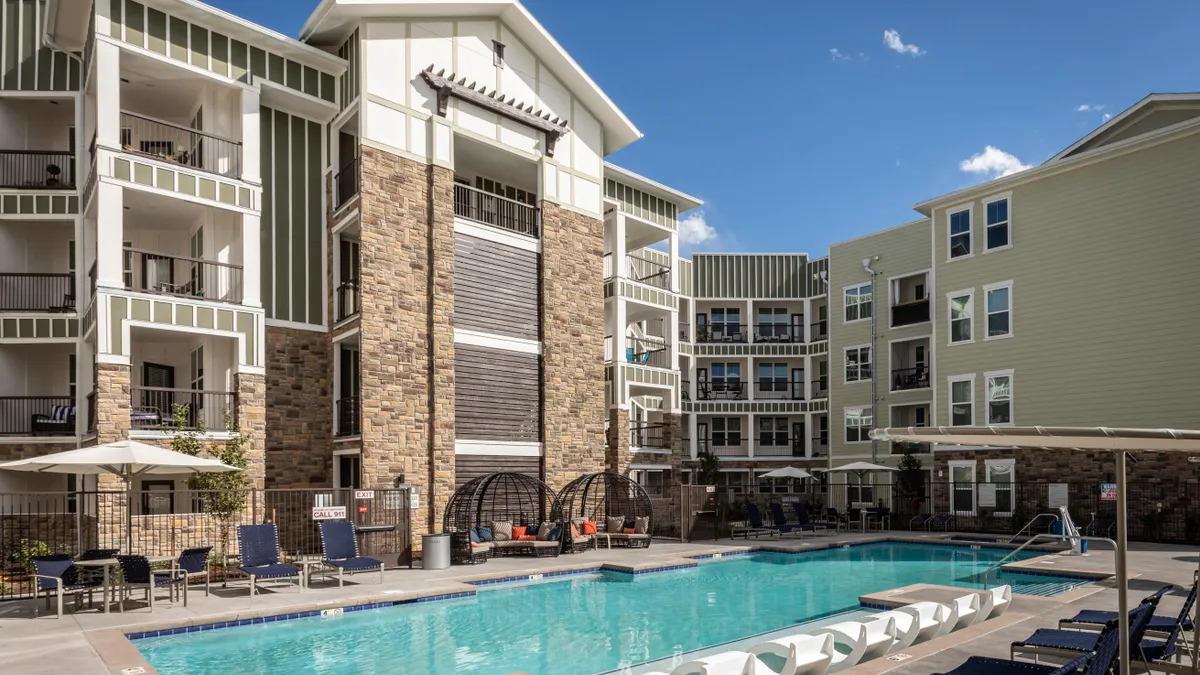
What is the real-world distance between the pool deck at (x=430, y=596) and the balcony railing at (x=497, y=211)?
9.26 m

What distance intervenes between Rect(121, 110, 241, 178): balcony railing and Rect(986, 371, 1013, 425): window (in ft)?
75.8

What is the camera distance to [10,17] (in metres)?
20.8

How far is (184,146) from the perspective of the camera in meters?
21.9

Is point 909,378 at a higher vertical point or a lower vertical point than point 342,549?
higher

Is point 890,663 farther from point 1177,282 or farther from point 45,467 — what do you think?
point 1177,282

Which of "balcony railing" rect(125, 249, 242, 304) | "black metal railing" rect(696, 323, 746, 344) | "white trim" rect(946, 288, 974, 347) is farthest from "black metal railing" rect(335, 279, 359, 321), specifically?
"black metal railing" rect(696, 323, 746, 344)

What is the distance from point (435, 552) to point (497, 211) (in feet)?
33.9

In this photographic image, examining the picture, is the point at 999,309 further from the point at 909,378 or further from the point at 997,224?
the point at 909,378

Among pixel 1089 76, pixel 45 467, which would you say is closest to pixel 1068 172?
pixel 1089 76

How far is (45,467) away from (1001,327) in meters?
26.2

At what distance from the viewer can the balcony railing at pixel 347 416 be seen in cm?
2108

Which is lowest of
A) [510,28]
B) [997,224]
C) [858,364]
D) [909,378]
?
[909,378]

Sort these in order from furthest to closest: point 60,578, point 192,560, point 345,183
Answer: point 345,183, point 192,560, point 60,578

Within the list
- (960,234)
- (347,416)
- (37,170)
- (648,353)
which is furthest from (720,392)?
(37,170)
